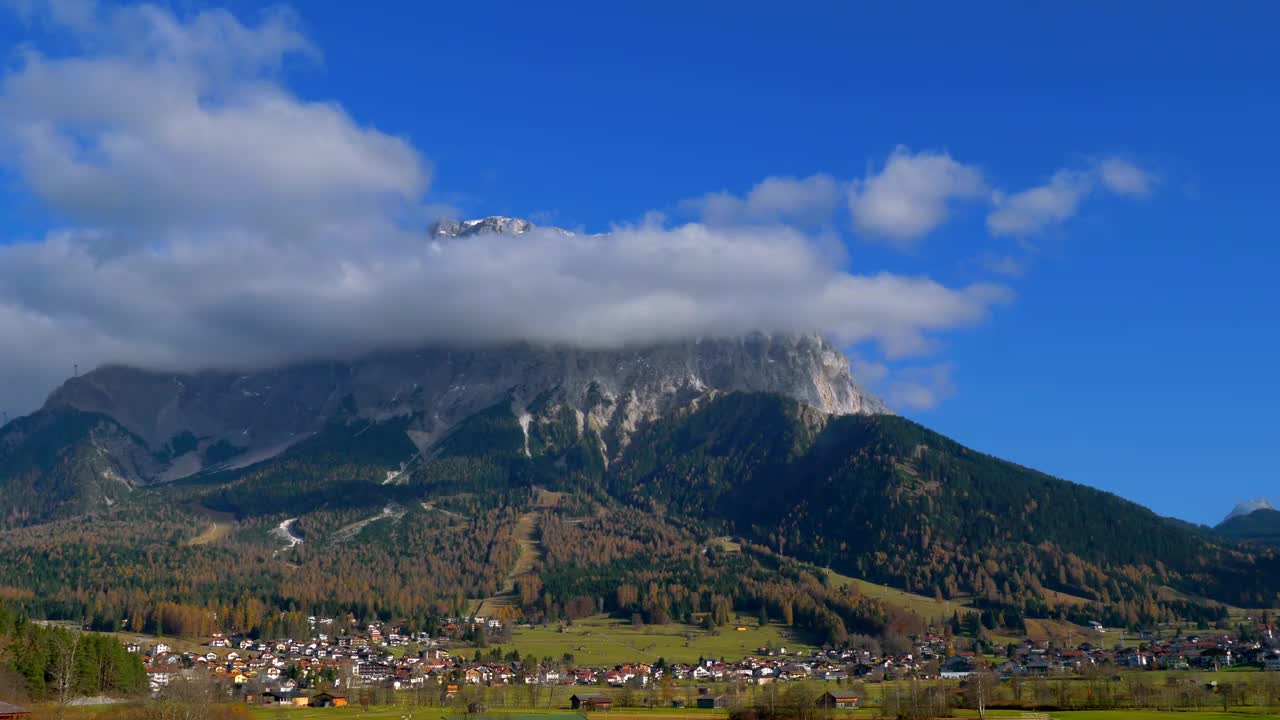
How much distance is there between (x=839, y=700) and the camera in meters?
156

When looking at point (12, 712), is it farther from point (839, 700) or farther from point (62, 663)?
point (839, 700)

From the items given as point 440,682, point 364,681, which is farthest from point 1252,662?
point 364,681

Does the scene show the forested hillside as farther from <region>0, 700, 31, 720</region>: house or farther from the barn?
the barn

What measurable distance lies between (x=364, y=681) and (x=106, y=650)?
58.3 m

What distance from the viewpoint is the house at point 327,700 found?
544 feet

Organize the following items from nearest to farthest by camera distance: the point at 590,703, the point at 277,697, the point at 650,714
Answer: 1. the point at 650,714
2. the point at 590,703
3. the point at 277,697

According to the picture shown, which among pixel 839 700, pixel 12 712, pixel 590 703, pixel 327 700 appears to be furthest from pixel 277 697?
pixel 839 700

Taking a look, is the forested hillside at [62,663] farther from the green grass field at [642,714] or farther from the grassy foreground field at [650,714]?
the grassy foreground field at [650,714]

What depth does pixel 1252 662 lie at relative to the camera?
7854 inches

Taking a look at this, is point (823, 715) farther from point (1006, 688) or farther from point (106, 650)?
point (106, 650)

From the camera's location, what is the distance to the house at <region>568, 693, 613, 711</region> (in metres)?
159

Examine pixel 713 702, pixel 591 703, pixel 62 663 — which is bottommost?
pixel 713 702

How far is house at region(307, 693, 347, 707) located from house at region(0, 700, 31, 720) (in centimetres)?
6396

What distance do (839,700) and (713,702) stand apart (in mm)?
18233
